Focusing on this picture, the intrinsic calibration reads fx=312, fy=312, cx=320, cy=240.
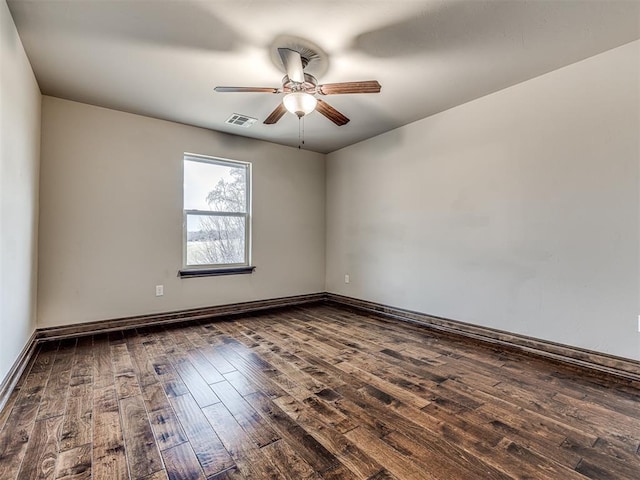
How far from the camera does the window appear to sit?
13.1 feet

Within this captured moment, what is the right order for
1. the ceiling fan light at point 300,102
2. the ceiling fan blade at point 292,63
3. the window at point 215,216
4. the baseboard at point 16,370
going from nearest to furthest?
the baseboard at point 16,370 < the ceiling fan blade at point 292,63 < the ceiling fan light at point 300,102 < the window at point 215,216

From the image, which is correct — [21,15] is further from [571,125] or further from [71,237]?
[571,125]

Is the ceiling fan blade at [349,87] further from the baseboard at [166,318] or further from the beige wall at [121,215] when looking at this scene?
the baseboard at [166,318]

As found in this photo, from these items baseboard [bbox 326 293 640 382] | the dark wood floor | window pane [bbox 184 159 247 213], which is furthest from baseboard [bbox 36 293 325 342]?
baseboard [bbox 326 293 640 382]

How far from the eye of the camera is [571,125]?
2.58 m

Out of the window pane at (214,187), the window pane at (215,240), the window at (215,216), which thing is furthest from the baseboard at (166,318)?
the window pane at (214,187)

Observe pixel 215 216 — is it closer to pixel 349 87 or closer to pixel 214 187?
pixel 214 187

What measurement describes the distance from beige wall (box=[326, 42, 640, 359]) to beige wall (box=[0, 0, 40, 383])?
3.61m

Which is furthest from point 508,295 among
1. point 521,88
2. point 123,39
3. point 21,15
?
point 21,15

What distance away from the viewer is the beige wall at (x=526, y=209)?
2.36 meters

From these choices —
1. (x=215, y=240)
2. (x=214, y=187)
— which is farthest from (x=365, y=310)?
(x=214, y=187)

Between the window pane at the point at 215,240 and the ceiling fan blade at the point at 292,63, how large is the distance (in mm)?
2393

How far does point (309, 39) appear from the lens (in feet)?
7.23

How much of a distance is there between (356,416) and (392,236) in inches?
105
